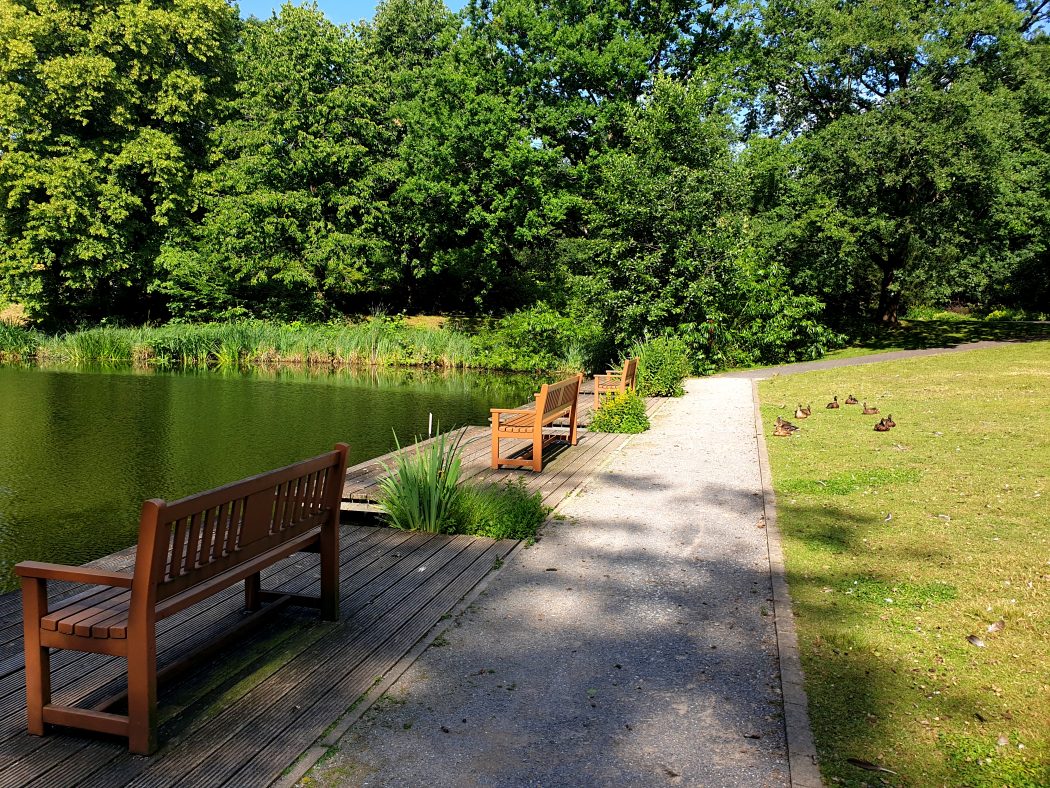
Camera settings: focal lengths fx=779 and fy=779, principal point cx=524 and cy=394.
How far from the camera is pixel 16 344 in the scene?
1096 inches

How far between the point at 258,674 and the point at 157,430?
36.3ft

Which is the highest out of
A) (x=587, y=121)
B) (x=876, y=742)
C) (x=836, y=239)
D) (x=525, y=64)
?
(x=525, y=64)

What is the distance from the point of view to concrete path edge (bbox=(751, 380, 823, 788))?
296cm

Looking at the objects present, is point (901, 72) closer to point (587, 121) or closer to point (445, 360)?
point (587, 121)

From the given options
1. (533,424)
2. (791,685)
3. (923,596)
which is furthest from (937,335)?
(791,685)

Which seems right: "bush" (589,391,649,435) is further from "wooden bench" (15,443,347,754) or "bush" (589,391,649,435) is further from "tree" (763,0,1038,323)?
"tree" (763,0,1038,323)

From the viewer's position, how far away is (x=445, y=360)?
27.3 m

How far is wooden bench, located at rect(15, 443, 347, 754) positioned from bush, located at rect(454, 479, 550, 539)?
8.34 ft

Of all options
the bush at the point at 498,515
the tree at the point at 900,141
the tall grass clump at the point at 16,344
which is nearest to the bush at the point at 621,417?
the bush at the point at 498,515

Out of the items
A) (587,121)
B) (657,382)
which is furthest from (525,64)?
(657,382)

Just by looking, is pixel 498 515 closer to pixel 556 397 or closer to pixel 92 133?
pixel 556 397

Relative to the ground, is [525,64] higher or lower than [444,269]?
higher

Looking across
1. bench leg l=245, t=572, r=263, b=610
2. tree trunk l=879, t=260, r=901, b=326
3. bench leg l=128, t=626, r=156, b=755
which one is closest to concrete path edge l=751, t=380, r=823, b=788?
bench leg l=128, t=626, r=156, b=755

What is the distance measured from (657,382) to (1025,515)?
9.50m
